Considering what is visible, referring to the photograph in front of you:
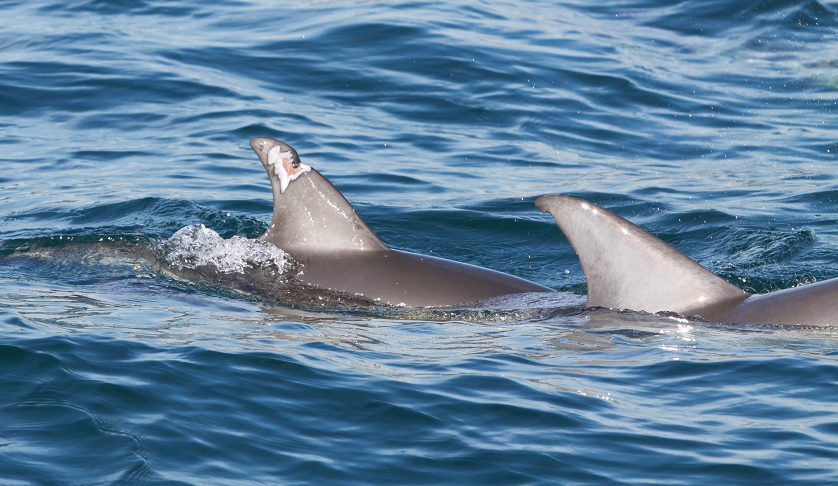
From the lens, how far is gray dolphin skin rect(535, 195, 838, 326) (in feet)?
23.4

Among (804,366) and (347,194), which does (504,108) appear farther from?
(804,366)

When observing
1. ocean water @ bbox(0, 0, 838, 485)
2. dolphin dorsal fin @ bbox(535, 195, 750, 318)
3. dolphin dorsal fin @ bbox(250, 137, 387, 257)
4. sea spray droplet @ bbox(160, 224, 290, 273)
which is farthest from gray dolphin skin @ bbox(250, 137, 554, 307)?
dolphin dorsal fin @ bbox(535, 195, 750, 318)

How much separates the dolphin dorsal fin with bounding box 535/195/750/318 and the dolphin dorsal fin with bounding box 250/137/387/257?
1867 mm

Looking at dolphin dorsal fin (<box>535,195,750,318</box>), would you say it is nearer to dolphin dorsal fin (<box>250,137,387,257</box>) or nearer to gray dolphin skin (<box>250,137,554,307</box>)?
gray dolphin skin (<box>250,137,554,307</box>)

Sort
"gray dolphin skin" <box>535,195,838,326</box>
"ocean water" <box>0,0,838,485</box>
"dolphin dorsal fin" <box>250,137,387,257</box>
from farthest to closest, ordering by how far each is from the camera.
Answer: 1. "dolphin dorsal fin" <box>250,137,387,257</box>
2. "gray dolphin skin" <box>535,195,838,326</box>
3. "ocean water" <box>0,0,838,485</box>

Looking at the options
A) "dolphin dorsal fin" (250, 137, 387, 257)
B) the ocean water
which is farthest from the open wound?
the ocean water

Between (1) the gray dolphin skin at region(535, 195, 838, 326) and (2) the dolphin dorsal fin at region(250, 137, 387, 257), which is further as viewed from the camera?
(2) the dolphin dorsal fin at region(250, 137, 387, 257)

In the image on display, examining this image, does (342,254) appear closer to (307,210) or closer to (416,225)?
(307,210)

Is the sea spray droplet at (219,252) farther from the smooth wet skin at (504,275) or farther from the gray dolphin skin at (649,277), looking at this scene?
the gray dolphin skin at (649,277)

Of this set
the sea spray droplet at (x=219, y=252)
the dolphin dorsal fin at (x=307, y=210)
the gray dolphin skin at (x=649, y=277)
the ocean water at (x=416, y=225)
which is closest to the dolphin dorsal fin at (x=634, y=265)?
the gray dolphin skin at (x=649, y=277)

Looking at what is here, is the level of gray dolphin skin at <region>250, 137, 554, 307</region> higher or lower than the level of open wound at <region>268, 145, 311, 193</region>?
lower

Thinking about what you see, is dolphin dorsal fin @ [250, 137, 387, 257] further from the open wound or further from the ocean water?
the ocean water

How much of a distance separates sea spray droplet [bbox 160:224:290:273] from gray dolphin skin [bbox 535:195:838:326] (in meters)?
2.40

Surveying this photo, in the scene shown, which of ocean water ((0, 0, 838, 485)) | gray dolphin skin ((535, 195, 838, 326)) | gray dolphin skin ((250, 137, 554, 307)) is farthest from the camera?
gray dolphin skin ((250, 137, 554, 307))
